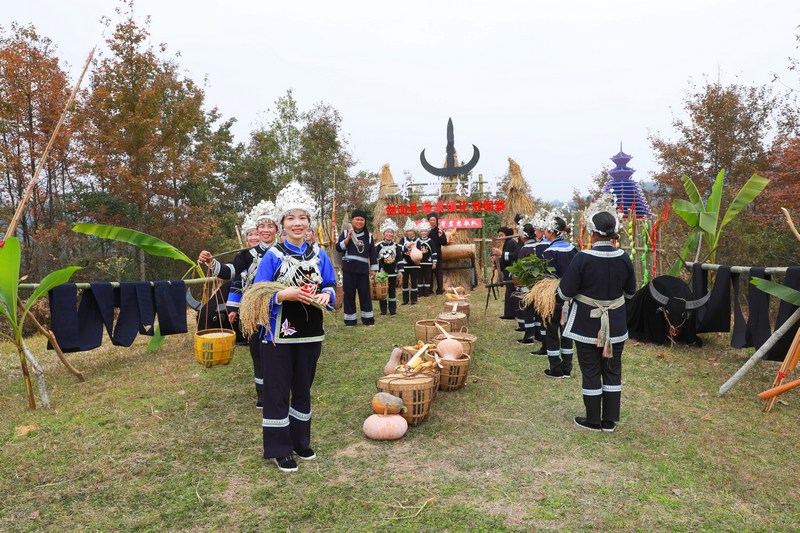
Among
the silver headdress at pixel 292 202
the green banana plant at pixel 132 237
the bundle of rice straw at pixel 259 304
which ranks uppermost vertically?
the silver headdress at pixel 292 202

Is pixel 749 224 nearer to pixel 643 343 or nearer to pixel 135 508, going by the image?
pixel 643 343

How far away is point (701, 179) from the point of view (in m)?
15.4

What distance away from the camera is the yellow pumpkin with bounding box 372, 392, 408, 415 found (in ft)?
15.5

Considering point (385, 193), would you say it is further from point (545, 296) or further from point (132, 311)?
point (132, 311)

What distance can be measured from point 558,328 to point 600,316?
1.92 m

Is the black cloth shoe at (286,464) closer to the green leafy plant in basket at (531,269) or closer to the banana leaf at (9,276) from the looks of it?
the banana leaf at (9,276)

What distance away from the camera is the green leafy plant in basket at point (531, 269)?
6.80 meters

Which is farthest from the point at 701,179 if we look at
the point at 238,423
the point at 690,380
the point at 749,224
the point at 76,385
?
the point at 76,385

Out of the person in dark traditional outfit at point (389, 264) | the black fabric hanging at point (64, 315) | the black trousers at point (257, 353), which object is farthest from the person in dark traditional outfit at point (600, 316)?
the person in dark traditional outfit at point (389, 264)

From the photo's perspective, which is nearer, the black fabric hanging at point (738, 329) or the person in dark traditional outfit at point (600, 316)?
the person in dark traditional outfit at point (600, 316)

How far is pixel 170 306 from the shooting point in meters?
5.99

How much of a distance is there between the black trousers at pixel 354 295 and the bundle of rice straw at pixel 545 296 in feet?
12.5

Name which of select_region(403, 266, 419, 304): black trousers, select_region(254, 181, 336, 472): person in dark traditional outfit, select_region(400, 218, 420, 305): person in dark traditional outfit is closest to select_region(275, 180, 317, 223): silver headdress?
select_region(254, 181, 336, 472): person in dark traditional outfit

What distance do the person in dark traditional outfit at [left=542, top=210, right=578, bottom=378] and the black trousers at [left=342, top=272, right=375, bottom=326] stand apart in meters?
3.83
